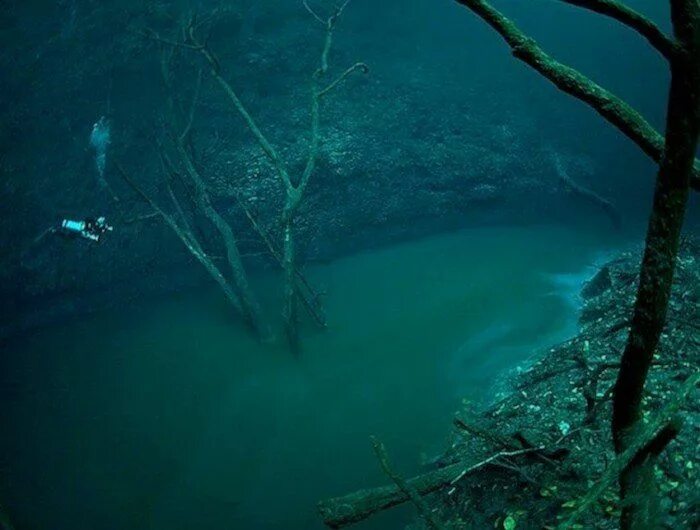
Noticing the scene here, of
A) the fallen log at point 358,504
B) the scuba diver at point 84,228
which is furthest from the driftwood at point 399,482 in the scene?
the scuba diver at point 84,228

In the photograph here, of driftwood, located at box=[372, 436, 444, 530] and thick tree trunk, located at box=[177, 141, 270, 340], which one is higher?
thick tree trunk, located at box=[177, 141, 270, 340]

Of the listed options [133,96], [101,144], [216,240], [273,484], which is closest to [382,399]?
[273,484]

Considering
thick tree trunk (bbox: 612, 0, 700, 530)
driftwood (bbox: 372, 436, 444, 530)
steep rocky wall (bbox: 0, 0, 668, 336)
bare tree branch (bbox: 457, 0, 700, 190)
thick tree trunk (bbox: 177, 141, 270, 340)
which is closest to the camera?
thick tree trunk (bbox: 612, 0, 700, 530)

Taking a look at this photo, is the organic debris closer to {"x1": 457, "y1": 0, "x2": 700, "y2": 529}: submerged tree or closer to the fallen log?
the fallen log

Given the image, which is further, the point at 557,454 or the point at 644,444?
the point at 557,454

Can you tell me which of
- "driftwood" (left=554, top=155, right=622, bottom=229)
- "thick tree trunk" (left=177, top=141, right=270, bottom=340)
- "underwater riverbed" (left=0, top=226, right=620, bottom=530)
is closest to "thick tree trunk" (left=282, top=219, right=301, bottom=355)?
"underwater riverbed" (left=0, top=226, right=620, bottom=530)

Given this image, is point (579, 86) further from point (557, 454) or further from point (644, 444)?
point (557, 454)

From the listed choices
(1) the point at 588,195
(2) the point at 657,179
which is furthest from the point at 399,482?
(1) the point at 588,195
